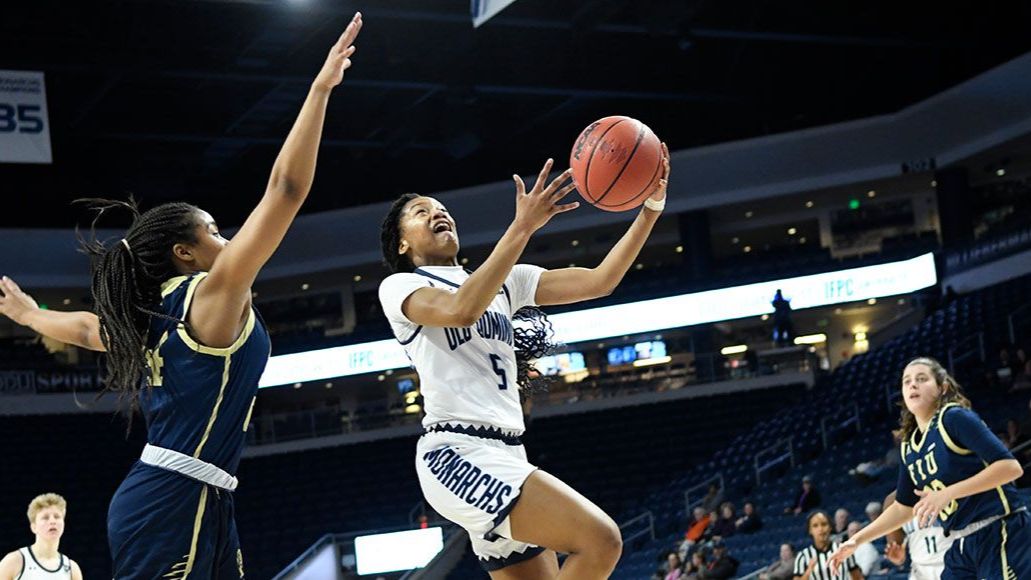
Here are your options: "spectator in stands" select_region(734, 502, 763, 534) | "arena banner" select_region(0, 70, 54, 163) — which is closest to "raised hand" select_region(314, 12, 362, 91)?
"arena banner" select_region(0, 70, 54, 163)

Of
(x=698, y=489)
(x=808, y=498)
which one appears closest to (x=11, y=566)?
(x=808, y=498)

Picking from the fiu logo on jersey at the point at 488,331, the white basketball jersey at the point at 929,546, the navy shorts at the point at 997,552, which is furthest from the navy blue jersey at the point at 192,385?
the white basketball jersey at the point at 929,546

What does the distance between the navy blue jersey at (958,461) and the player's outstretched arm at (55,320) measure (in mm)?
3574

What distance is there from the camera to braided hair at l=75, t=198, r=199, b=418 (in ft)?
11.6

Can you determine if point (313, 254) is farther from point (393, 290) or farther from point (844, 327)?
point (393, 290)

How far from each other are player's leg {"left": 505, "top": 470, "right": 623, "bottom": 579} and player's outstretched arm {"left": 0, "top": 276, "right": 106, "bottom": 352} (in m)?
1.40

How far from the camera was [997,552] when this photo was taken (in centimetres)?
561

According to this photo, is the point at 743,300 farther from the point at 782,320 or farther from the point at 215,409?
the point at 215,409

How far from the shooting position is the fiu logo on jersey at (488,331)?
4473mm

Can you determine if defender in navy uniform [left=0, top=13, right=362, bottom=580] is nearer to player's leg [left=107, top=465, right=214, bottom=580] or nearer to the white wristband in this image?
player's leg [left=107, top=465, right=214, bottom=580]

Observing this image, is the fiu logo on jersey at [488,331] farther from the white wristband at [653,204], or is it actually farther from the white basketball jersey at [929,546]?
the white basketball jersey at [929,546]

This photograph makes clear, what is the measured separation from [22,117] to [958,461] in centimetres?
1469

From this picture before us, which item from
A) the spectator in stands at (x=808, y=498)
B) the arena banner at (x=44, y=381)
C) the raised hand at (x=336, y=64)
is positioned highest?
the raised hand at (x=336, y=64)

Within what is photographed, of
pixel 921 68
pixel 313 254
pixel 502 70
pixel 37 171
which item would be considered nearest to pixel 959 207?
pixel 921 68
